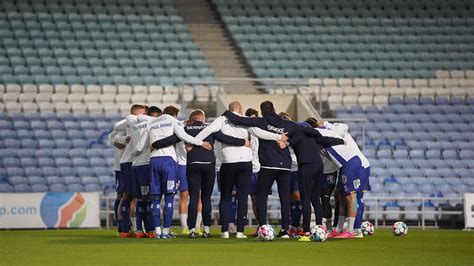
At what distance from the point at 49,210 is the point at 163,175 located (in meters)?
8.33

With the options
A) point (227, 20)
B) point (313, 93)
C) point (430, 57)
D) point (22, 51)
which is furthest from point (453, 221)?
point (22, 51)

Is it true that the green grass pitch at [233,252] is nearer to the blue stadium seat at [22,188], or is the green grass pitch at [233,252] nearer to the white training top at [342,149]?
the white training top at [342,149]

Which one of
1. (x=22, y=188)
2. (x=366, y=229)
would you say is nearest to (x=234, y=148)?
(x=366, y=229)

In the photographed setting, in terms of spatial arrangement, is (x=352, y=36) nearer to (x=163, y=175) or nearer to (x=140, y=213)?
(x=140, y=213)

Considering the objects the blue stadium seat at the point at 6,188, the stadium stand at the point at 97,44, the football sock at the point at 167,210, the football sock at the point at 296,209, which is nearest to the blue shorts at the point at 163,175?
the football sock at the point at 167,210

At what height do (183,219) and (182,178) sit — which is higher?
(182,178)

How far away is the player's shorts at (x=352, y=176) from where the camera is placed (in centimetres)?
1846

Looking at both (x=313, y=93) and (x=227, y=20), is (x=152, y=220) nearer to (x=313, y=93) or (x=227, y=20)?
(x=313, y=93)

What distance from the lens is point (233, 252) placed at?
1469 centimetres

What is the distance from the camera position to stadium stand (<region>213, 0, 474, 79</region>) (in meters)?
33.9

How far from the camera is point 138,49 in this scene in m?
34.2

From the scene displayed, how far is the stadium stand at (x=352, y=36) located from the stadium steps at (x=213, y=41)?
0.46 metres

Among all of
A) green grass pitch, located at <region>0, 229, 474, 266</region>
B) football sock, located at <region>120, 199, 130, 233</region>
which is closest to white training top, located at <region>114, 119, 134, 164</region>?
football sock, located at <region>120, 199, 130, 233</region>

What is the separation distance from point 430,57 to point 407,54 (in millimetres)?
703
